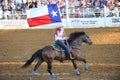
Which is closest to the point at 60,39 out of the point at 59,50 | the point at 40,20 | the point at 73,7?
the point at 59,50

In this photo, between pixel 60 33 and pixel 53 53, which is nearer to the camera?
pixel 53 53

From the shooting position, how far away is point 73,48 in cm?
1409

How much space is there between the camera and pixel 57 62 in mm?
16859

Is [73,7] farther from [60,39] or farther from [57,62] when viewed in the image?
[60,39]

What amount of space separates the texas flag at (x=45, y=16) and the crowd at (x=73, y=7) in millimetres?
17214

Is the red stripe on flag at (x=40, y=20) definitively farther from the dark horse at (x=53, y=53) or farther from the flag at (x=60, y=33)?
the dark horse at (x=53, y=53)

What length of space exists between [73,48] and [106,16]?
1780 cm

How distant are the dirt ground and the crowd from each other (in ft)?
7.89

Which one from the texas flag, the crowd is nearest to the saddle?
the texas flag

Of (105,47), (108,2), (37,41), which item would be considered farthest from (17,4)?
(105,47)

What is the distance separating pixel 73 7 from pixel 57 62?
16.4 meters

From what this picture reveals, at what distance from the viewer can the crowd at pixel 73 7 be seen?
1248 inches

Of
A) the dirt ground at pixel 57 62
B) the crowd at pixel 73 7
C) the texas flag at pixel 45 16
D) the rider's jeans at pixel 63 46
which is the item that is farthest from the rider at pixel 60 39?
the crowd at pixel 73 7

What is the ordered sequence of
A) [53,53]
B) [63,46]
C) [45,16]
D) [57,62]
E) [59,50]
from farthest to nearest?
1. [57,62]
2. [45,16]
3. [63,46]
4. [59,50]
5. [53,53]
